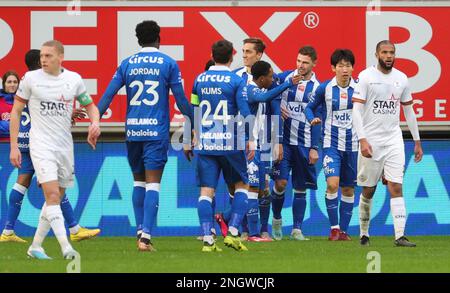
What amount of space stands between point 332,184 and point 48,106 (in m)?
4.97

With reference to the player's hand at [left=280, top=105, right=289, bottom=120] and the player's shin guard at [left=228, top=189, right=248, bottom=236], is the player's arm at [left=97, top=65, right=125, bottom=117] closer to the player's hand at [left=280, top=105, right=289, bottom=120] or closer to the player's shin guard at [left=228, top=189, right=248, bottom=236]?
the player's shin guard at [left=228, top=189, right=248, bottom=236]

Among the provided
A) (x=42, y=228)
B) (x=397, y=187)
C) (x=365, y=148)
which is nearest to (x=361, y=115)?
(x=365, y=148)

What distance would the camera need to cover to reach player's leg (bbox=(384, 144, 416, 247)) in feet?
48.1

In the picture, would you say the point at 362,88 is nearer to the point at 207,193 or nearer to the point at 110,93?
the point at 207,193

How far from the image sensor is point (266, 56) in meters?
20.0

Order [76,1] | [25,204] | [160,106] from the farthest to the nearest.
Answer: [76,1] → [25,204] → [160,106]

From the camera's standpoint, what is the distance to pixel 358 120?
14.6 m

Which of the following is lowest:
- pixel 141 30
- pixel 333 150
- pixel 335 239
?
pixel 335 239

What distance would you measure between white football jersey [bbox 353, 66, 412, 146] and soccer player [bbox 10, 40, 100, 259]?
11.2ft

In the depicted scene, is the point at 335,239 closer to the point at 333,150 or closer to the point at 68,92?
the point at 333,150

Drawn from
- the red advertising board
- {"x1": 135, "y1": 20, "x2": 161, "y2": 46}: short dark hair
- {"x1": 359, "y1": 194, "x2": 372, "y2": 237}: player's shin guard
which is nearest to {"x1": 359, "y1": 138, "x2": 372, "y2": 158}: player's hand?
{"x1": 359, "y1": 194, "x2": 372, "y2": 237}: player's shin guard

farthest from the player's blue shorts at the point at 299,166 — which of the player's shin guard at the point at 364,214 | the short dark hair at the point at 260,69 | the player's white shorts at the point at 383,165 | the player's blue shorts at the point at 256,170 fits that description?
the player's white shorts at the point at 383,165
